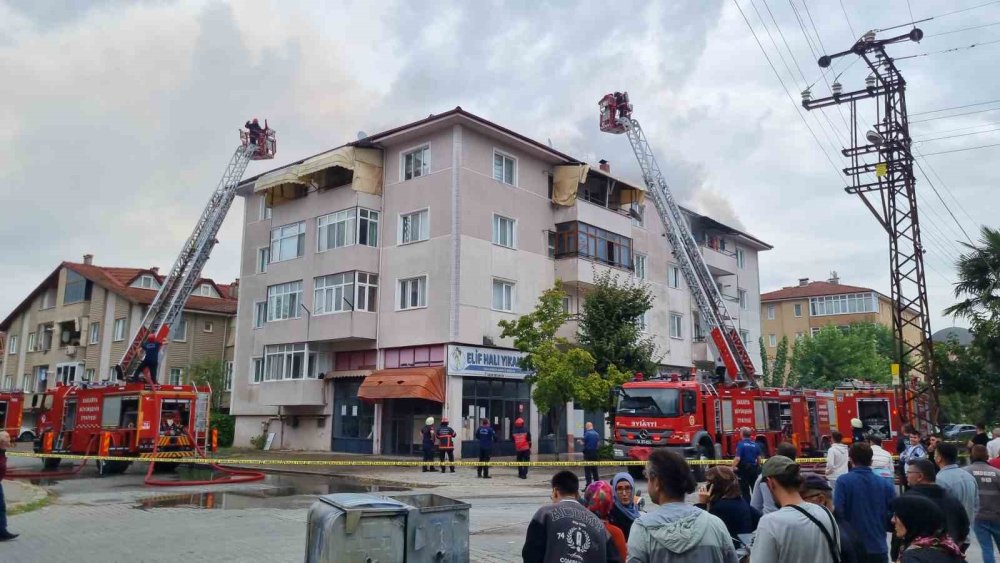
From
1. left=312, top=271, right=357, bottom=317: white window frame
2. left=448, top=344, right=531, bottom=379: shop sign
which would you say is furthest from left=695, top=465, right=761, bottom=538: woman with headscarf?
left=312, top=271, right=357, bottom=317: white window frame

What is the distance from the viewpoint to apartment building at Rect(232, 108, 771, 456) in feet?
98.7

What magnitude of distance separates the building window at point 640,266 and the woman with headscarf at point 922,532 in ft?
113

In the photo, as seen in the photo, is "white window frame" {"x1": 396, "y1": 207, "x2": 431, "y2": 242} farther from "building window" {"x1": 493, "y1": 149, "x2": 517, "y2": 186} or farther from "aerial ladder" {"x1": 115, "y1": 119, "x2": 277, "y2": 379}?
"aerial ladder" {"x1": 115, "y1": 119, "x2": 277, "y2": 379}

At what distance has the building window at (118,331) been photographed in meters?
46.8

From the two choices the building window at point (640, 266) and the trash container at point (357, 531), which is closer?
the trash container at point (357, 531)

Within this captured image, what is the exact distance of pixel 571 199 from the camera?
34312mm

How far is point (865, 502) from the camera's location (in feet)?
21.4

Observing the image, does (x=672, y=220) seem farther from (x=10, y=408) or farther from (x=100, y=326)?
(x=100, y=326)

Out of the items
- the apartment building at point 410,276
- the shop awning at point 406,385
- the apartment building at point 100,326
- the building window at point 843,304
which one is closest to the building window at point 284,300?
the apartment building at point 410,276

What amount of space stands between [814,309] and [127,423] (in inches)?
2473

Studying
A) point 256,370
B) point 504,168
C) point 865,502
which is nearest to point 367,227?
point 504,168

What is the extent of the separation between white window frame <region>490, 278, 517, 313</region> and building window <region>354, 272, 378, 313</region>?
4.96 m

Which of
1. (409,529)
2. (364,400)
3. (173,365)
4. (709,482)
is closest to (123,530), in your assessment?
(409,529)

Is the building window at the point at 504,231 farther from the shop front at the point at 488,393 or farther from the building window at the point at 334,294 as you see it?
the building window at the point at 334,294
